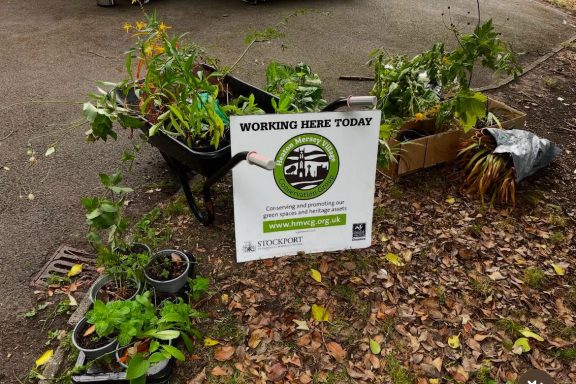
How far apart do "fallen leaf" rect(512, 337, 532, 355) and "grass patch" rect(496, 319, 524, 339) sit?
4 centimetres

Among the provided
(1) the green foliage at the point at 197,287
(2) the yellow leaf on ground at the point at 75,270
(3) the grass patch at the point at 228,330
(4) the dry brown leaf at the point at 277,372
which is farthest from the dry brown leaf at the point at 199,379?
(2) the yellow leaf on ground at the point at 75,270

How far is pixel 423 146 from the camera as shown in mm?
3305

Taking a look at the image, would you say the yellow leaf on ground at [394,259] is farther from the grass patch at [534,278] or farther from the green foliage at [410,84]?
the green foliage at [410,84]

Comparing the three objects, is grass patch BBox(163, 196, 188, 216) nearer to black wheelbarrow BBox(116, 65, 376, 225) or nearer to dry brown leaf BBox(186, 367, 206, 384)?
black wheelbarrow BBox(116, 65, 376, 225)

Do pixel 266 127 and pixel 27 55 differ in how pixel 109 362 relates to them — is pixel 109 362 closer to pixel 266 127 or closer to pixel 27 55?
pixel 266 127

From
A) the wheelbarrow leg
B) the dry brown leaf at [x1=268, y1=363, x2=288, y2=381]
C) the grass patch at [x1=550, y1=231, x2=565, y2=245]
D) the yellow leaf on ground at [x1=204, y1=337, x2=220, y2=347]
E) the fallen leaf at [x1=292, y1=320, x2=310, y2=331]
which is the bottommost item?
the dry brown leaf at [x1=268, y1=363, x2=288, y2=381]

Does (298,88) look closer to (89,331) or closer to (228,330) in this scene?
(228,330)

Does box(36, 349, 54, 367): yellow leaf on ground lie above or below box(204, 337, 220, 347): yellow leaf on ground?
below

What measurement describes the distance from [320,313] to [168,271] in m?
0.86

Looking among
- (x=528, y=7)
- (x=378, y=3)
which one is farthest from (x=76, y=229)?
(x=528, y=7)

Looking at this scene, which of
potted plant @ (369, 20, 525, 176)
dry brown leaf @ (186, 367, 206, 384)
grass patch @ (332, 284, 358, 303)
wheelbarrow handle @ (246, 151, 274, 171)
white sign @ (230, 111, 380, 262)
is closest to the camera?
wheelbarrow handle @ (246, 151, 274, 171)

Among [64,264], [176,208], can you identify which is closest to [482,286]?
[176,208]

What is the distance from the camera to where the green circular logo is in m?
2.38

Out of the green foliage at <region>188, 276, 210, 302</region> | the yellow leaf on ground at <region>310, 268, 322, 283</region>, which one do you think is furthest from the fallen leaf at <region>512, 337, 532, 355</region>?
the green foliage at <region>188, 276, 210, 302</region>
